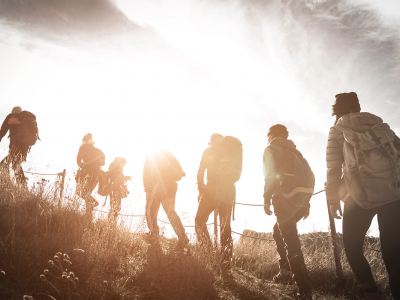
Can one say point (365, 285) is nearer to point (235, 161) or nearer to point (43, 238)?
point (235, 161)

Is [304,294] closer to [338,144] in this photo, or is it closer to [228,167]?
[338,144]

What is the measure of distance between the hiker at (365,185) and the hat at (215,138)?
82.5 inches

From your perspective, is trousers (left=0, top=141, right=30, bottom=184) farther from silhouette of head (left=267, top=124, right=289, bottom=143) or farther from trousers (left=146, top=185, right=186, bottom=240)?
silhouette of head (left=267, top=124, right=289, bottom=143)

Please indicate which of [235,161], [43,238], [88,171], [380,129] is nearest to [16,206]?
[43,238]

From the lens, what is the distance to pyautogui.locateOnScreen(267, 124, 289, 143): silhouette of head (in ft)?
11.0

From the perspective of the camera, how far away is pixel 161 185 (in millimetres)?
4016

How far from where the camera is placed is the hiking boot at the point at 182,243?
320 cm

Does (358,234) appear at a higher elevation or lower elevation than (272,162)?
lower

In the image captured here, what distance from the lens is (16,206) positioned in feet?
11.3

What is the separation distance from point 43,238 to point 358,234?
3228mm

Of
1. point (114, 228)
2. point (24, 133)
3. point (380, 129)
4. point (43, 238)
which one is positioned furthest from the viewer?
point (24, 133)

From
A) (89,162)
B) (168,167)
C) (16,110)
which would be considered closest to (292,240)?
(168,167)

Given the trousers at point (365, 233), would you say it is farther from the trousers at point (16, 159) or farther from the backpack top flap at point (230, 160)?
the trousers at point (16, 159)

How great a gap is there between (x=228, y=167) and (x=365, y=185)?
2213mm
